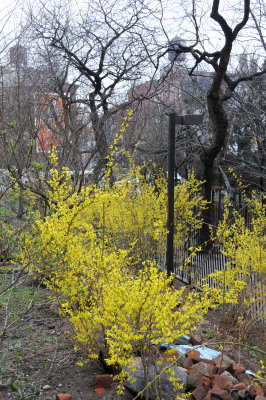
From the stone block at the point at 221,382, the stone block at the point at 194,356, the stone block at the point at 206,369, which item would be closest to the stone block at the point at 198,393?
the stone block at the point at 221,382

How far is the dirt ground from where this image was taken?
3.39 metres

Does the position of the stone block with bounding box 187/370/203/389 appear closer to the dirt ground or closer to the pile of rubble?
the pile of rubble

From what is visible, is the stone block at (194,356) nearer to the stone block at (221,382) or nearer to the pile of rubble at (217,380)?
the pile of rubble at (217,380)

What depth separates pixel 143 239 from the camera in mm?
7578

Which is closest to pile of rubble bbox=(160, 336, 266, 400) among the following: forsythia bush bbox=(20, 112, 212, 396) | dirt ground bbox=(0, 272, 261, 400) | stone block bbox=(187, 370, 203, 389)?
stone block bbox=(187, 370, 203, 389)

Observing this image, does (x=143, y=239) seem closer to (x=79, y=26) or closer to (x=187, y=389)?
(x=187, y=389)

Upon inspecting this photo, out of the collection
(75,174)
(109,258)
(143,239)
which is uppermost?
(75,174)

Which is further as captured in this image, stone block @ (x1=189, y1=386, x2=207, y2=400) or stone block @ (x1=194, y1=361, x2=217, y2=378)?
stone block @ (x1=194, y1=361, x2=217, y2=378)

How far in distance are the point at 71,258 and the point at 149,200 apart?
464 centimetres

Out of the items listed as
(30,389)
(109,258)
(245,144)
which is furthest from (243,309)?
(245,144)

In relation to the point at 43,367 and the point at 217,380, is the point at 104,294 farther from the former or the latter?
the point at 217,380

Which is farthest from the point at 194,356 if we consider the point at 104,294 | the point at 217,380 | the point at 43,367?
the point at 43,367

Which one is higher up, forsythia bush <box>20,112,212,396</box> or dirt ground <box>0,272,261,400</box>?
forsythia bush <box>20,112,212,396</box>

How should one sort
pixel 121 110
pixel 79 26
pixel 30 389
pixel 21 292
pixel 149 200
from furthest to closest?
pixel 79 26
pixel 121 110
pixel 149 200
pixel 21 292
pixel 30 389
